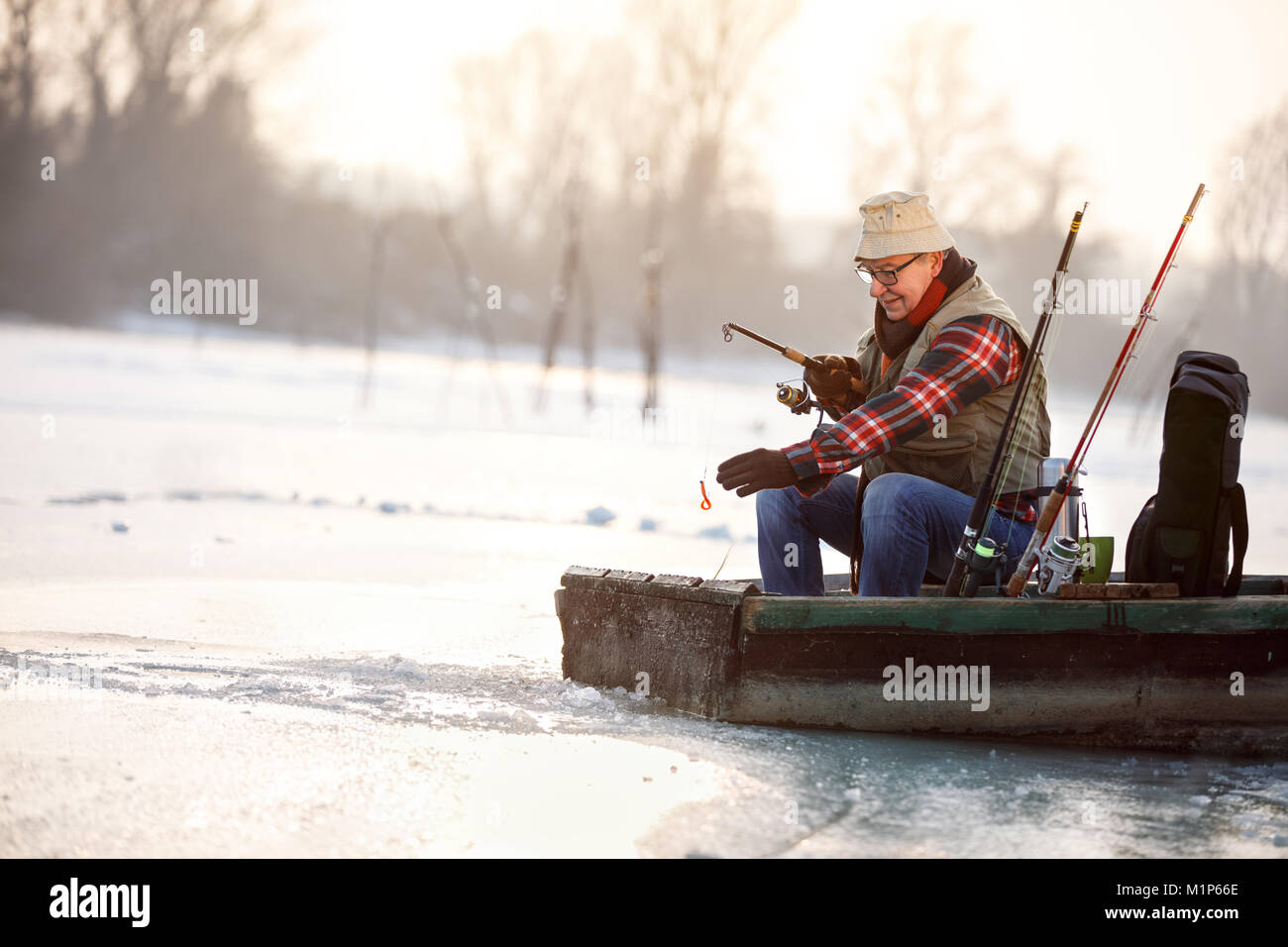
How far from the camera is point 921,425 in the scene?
3.43m

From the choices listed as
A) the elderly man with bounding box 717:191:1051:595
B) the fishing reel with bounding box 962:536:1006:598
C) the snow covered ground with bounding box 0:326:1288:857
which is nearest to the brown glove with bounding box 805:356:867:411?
the elderly man with bounding box 717:191:1051:595

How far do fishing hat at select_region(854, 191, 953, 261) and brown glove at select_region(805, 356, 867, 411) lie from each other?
36 centimetres

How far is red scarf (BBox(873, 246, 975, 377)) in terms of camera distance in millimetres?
3600

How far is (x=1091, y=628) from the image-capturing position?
10.6ft

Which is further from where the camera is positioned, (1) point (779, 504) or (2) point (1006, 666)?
(1) point (779, 504)

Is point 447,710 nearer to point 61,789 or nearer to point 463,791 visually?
point 463,791

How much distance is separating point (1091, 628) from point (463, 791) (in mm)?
1368

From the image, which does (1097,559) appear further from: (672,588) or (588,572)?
(588,572)

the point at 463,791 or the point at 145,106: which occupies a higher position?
the point at 145,106

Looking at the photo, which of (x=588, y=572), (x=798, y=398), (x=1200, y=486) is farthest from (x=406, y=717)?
(x=1200, y=486)

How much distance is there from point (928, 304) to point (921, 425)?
0.34 meters

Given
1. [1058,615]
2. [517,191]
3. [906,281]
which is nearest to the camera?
[1058,615]

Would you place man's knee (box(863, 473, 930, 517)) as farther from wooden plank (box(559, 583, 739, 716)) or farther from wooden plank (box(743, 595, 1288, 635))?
wooden plank (box(559, 583, 739, 716))
